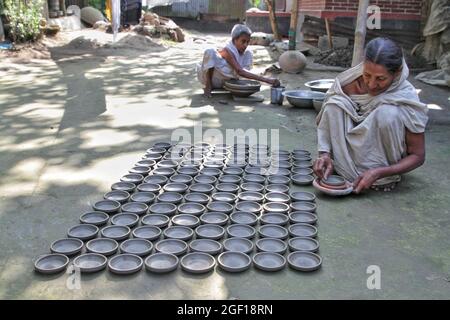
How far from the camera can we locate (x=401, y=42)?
29.8 feet

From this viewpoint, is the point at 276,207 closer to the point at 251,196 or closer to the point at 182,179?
the point at 251,196

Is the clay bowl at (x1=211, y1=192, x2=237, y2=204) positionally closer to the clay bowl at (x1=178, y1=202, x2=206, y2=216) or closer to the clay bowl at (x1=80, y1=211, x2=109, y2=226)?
the clay bowl at (x1=178, y1=202, x2=206, y2=216)

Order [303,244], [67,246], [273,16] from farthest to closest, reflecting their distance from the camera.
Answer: [273,16], [303,244], [67,246]

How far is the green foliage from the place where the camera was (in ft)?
30.6

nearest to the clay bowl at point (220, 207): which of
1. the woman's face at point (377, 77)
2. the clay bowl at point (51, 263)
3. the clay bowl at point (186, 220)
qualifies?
the clay bowl at point (186, 220)

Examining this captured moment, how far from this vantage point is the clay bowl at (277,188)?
305cm

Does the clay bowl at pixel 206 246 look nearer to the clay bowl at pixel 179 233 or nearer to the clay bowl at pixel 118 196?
the clay bowl at pixel 179 233

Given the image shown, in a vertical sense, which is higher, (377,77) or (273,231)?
(377,77)

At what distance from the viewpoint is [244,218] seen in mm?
2703

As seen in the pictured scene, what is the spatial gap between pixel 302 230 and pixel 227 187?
0.71m

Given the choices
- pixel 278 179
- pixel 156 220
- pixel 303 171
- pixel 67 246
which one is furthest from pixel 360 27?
pixel 67 246

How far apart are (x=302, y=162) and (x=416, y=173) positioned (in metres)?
0.85

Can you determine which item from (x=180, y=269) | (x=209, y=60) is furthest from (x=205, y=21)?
(x=180, y=269)

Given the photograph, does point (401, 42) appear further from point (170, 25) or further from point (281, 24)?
point (170, 25)
